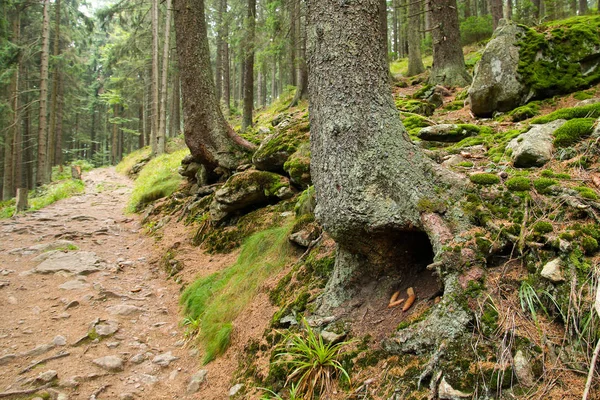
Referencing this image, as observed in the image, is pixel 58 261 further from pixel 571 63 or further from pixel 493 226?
pixel 571 63

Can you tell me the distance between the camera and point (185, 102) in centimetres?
773

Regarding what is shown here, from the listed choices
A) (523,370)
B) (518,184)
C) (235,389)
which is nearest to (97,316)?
(235,389)

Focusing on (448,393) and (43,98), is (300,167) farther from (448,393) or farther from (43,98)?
(43,98)

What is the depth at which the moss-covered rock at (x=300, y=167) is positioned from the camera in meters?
5.38

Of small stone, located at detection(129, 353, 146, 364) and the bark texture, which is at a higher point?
the bark texture

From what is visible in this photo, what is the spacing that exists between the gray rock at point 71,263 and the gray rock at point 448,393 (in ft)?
20.2

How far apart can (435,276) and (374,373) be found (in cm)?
87

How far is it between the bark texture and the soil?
6.33ft

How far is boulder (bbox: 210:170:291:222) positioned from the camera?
6102 mm

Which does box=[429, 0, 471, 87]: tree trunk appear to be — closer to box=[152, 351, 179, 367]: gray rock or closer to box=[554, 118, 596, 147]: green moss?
box=[554, 118, 596, 147]: green moss

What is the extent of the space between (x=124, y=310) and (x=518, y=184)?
505cm

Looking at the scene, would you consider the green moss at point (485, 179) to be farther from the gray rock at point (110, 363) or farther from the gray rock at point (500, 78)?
the gray rock at point (110, 363)

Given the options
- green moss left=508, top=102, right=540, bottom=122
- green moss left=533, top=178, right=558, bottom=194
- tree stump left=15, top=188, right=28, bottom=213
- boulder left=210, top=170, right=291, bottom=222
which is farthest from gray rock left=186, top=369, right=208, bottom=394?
tree stump left=15, top=188, right=28, bottom=213

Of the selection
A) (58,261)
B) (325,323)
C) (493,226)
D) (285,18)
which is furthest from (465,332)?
(285,18)
